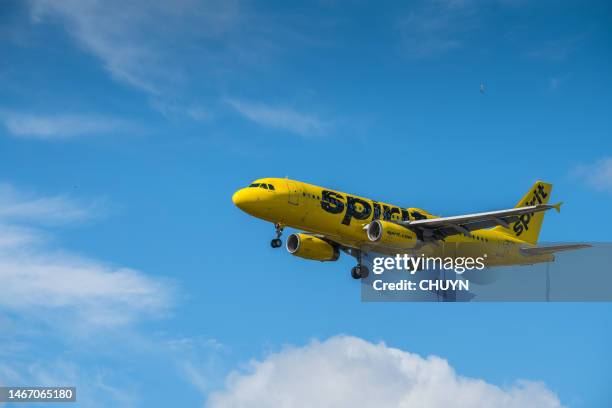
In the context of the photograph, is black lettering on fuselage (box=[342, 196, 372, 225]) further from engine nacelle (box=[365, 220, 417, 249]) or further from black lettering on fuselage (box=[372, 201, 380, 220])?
engine nacelle (box=[365, 220, 417, 249])

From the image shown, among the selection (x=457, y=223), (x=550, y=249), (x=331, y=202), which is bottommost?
(x=331, y=202)

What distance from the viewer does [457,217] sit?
6488 cm

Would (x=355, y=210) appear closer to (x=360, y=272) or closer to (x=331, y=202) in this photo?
(x=331, y=202)

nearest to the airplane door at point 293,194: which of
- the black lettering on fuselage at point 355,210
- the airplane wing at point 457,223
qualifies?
the black lettering on fuselage at point 355,210

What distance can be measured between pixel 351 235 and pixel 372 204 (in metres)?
3.18

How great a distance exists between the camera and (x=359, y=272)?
67625 millimetres

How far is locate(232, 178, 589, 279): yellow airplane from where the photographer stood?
6072 cm

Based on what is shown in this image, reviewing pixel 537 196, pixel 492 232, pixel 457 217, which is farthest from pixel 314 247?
pixel 537 196

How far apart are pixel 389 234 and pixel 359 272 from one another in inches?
237

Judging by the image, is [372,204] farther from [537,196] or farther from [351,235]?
[537,196]

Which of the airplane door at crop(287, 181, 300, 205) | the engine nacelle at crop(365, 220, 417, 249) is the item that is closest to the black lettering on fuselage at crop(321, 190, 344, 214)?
the airplane door at crop(287, 181, 300, 205)

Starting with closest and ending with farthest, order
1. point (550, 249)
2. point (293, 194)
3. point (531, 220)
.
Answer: point (293, 194) < point (550, 249) < point (531, 220)

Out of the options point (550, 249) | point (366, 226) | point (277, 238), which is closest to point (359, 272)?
point (366, 226)

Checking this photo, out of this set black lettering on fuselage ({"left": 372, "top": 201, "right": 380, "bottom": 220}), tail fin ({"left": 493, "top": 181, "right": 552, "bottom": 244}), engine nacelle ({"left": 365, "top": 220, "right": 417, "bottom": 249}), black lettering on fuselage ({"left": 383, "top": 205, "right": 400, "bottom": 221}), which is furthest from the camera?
tail fin ({"left": 493, "top": 181, "right": 552, "bottom": 244})
